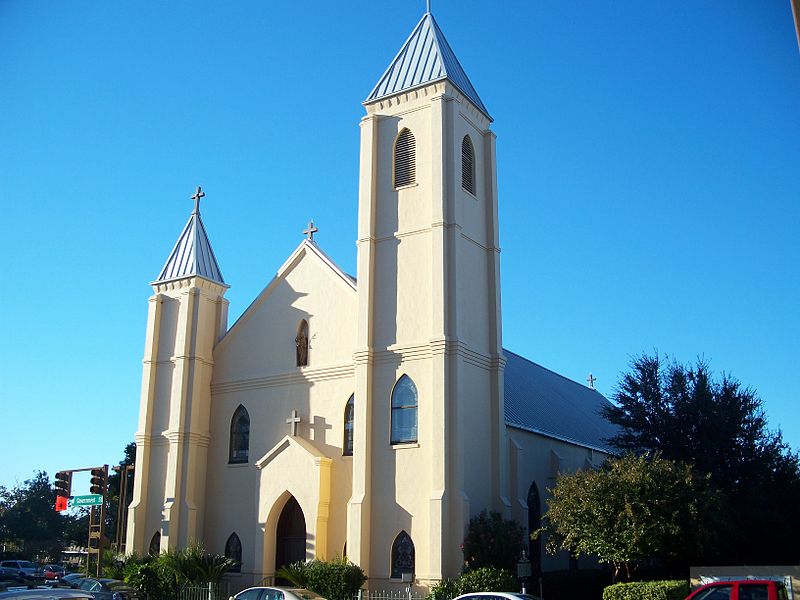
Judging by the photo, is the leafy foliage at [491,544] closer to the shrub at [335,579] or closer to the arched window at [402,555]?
the arched window at [402,555]

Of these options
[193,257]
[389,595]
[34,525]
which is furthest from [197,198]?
[34,525]

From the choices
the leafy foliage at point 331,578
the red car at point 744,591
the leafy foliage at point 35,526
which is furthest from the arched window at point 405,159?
the leafy foliage at point 35,526

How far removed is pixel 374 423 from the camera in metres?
29.2

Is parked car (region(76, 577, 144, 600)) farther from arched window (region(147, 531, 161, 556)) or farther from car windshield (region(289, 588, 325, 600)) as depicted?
car windshield (region(289, 588, 325, 600))

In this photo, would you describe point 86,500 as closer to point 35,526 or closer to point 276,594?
point 276,594

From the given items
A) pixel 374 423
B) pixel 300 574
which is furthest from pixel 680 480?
pixel 300 574

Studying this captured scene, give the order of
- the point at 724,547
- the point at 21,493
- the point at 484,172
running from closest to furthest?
the point at 724,547 < the point at 484,172 < the point at 21,493

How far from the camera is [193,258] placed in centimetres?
3756

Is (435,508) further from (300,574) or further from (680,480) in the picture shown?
(680,480)

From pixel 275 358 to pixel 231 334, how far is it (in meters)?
2.80

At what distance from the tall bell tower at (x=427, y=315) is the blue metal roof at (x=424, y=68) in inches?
2.6

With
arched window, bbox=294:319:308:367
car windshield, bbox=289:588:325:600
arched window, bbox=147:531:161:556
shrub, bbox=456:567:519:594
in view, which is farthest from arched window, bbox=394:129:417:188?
arched window, bbox=147:531:161:556

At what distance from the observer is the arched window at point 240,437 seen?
34.2 metres

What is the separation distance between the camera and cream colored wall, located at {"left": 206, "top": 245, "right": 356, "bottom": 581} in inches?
1216
